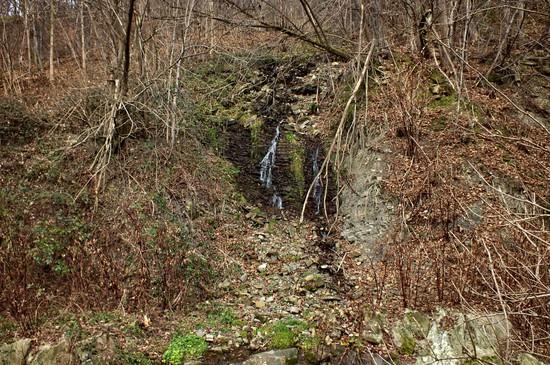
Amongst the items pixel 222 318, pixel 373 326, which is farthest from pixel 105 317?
pixel 373 326

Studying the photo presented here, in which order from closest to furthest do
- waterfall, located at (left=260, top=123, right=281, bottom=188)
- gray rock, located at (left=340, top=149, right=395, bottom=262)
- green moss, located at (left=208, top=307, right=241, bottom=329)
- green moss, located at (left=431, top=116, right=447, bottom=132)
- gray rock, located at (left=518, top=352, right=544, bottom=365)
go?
gray rock, located at (left=518, top=352, right=544, bottom=365) → green moss, located at (left=208, top=307, right=241, bottom=329) → gray rock, located at (left=340, top=149, right=395, bottom=262) → green moss, located at (left=431, top=116, right=447, bottom=132) → waterfall, located at (left=260, top=123, right=281, bottom=188)

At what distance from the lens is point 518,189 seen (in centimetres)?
630

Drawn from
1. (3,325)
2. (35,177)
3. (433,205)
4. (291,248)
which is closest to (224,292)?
(291,248)

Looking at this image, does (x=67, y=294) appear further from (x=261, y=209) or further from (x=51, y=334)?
(x=261, y=209)

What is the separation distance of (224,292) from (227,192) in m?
2.64

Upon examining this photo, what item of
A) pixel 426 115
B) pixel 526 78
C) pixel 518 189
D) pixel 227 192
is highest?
pixel 526 78

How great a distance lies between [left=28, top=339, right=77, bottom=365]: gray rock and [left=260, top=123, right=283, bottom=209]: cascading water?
4.58 m

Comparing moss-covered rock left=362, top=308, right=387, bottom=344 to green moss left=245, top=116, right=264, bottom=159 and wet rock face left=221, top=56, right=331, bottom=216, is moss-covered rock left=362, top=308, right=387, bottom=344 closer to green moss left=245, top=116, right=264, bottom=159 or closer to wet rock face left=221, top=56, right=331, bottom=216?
wet rock face left=221, top=56, right=331, bottom=216

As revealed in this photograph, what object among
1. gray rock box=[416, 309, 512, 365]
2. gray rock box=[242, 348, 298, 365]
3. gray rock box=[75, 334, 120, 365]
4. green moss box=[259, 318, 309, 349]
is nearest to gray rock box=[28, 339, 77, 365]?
gray rock box=[75, 334, 120, 365]

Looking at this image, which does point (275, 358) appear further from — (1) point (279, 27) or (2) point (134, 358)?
(1) point (279, 27)

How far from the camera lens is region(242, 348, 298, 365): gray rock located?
4504 millimetres

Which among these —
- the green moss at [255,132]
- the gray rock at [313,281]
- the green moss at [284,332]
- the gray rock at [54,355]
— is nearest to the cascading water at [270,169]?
the green moss at [255,132]

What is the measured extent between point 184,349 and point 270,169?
520cm

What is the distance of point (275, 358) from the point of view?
4.55 meters
